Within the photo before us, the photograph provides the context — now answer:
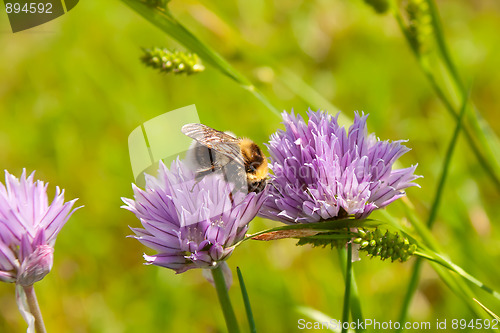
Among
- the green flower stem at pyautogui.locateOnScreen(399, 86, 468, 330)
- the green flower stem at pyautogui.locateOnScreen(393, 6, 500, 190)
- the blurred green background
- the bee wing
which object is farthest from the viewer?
the blurred green background

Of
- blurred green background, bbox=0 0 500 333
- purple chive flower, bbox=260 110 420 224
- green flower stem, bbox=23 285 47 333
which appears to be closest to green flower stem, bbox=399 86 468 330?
blurred green background, bbox=0 0 500 333

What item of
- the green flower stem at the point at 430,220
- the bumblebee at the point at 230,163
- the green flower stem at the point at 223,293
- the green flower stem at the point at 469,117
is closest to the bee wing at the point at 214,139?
the bumblebee at the point at 230,163

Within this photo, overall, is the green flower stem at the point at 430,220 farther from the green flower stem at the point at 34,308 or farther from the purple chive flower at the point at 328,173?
the green flower stem at the point at 34,308

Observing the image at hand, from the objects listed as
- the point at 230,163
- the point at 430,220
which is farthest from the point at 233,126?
the point at 230,163

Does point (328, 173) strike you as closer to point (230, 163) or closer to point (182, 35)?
point (230, 163)

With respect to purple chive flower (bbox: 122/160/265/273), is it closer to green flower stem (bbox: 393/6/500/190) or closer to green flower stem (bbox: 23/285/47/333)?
green flower stem (bbox: 23/285/47/333)

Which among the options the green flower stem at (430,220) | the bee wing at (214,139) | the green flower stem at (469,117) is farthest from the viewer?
the green flower stem at (469,117)

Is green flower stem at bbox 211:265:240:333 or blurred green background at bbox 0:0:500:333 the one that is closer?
green flower stem at bbox 211:265:240:333
